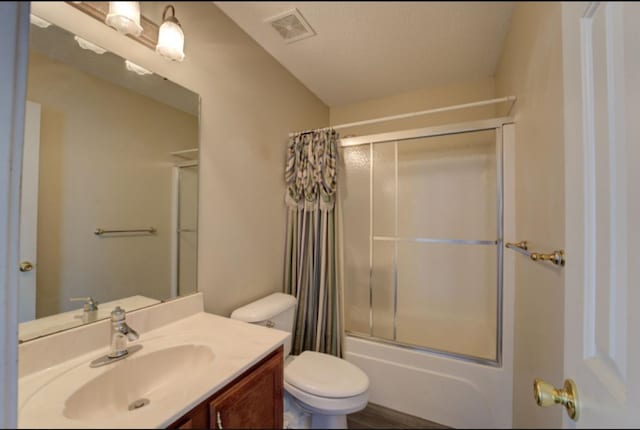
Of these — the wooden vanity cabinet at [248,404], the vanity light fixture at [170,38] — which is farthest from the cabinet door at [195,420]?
the vanity light fixture at [170,38]

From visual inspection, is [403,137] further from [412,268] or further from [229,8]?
[229,8]

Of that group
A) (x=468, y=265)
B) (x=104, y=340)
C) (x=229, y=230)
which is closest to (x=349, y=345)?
(x=468, y=265)

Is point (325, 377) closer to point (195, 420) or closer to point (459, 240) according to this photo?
point (195, 420)

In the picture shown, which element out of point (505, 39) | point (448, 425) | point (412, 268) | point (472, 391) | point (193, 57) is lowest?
point (448, 425)

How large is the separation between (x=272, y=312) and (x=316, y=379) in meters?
0.37

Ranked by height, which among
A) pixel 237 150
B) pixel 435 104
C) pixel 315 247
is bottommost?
pixel 315 247

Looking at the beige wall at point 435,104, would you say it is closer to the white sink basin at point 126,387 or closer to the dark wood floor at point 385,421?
the white sink basin at point 126,387

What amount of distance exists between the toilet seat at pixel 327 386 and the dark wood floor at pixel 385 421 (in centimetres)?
41

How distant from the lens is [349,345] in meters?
1.65

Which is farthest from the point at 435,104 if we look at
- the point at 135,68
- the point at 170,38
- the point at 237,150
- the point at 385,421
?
the point at 385,421

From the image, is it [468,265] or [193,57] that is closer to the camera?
[193,57]

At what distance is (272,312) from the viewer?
4.17 feet

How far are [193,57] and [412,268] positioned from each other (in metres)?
1.78

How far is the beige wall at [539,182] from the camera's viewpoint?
0.55 metres
